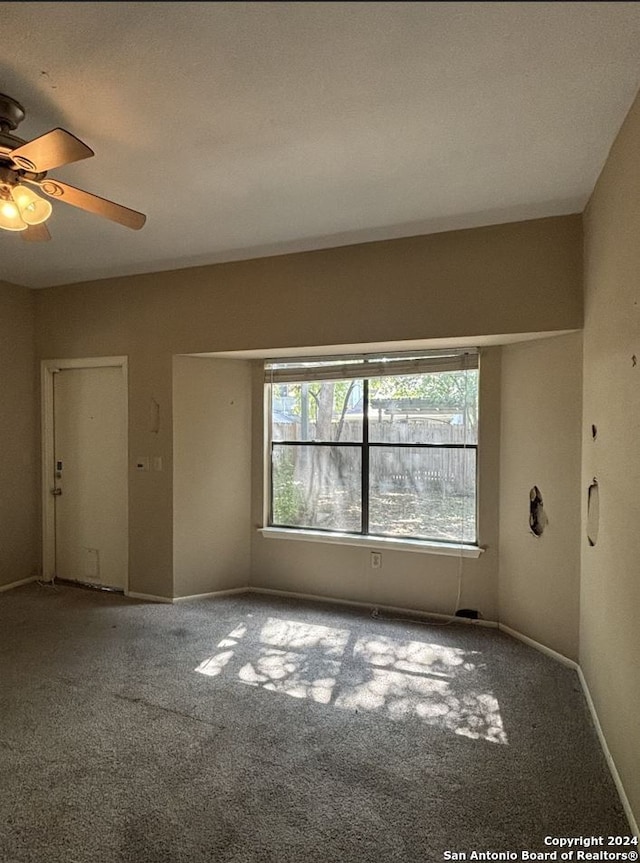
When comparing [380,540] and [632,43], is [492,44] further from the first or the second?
[380,540]

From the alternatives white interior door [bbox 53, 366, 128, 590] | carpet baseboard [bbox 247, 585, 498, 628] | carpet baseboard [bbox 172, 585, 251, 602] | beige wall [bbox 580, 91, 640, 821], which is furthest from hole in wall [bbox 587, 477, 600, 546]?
white interior door [bbox 53, 366, 128, 590]

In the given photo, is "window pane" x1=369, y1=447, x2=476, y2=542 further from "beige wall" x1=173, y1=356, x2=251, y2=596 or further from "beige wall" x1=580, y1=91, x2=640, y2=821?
"beige wall" x1=173, y1=356, x2=251, y2=596

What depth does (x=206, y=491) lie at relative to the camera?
3.99 m

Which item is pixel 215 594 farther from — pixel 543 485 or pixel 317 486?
pixel 543 485

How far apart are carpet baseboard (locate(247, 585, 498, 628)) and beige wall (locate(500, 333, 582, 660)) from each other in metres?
Answer: 0.24

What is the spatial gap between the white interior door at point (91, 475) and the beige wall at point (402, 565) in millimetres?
1164

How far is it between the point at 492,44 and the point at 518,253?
61.0 inches

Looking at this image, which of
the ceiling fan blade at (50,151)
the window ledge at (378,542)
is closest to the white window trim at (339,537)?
the window ledge at (378,542)

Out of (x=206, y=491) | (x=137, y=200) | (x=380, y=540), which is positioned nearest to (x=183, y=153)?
(x=137, y=200)

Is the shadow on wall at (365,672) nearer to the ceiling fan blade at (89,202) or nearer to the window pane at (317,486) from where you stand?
the window pane at (317,486)

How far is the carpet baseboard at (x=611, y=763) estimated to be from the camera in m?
1.69

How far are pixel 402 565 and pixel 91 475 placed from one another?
110 inches

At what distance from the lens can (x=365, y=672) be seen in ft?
9.13

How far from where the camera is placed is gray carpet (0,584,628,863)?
167cm
